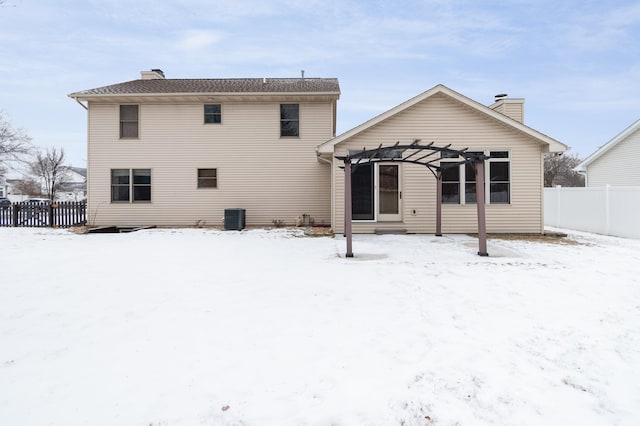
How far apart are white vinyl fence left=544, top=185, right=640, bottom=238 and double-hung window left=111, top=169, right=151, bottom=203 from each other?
17.5m

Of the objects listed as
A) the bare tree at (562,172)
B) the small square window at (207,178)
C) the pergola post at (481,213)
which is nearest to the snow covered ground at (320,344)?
the pergola post at (481,213)

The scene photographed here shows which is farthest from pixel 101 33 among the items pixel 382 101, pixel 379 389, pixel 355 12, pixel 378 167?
pixel 382 101

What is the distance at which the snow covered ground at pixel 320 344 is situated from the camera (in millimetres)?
2377

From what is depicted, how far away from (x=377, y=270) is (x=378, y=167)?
6.06m

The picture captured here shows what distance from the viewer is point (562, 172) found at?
39812 mm

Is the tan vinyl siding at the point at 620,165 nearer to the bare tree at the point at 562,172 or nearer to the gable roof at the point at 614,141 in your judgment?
the gable roof at the point at 614,141

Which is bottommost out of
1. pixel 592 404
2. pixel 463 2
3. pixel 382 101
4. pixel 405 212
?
pixel 592 404

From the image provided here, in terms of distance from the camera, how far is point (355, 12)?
52.9 feet

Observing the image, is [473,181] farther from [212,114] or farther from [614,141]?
[614,141]

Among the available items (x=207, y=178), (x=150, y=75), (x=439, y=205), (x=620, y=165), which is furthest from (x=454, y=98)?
(x=150, y=75)

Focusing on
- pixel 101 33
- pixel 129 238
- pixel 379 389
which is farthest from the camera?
pixel 101 33

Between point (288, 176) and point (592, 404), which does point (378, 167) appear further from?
point (592, 404)

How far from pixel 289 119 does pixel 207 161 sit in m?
3.86

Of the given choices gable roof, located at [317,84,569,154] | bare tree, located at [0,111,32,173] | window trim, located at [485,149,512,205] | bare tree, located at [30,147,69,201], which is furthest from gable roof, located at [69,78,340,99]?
bare tree, located at [30,147,69,201]
